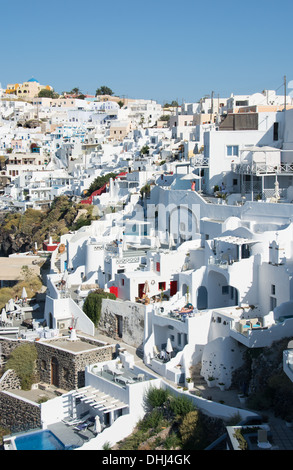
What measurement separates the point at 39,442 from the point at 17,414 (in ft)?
8.79

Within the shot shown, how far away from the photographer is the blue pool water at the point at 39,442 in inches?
776

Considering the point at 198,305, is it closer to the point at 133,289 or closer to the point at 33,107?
the point at 133,289

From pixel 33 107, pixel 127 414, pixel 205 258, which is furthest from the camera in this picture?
pixel 33 107

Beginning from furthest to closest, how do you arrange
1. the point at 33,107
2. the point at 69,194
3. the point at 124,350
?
the point at 33,107, the point at 69,194, the point at 124,350

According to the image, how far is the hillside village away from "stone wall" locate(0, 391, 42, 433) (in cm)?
5

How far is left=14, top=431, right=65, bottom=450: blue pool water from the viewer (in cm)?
1972

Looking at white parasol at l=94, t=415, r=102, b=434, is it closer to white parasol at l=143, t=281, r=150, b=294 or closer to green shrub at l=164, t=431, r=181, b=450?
green shrub at l=164, t=431, r=181, b=450

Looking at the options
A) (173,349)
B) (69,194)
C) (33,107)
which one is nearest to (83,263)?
(173,349)

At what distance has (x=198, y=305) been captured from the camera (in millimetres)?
→ 24391

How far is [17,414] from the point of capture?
2258 cm

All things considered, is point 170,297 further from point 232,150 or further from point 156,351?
point 232,150

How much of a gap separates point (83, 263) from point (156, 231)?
4041 mm

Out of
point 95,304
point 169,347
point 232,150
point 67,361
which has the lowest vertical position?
point 67,361

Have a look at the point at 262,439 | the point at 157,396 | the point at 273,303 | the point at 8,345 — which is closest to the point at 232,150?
the point at 273,303
